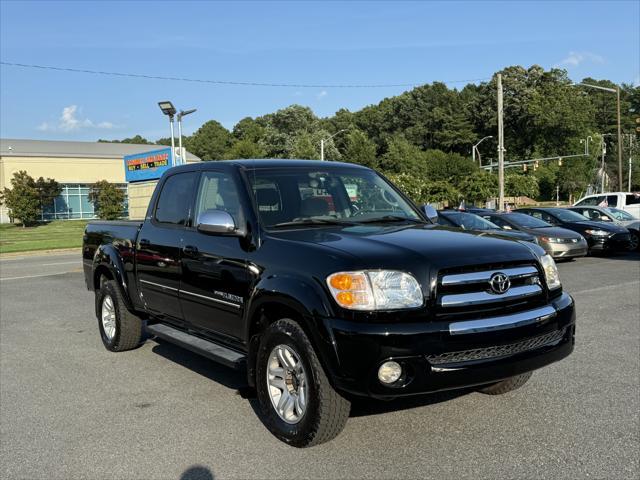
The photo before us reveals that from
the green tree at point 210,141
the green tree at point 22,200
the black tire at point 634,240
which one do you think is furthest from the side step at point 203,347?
the green tree at point 210,141

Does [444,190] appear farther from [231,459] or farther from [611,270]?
[231,459]

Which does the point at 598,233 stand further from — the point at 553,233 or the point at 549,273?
the point at 549,273

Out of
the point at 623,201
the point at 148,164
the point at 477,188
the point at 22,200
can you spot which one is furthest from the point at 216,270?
the point at 477,188

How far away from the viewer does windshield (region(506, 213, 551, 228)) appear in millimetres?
16516

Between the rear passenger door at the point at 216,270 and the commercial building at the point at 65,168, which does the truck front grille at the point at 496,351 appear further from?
the commercial building at the point at 65,168

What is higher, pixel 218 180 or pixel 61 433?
pixel 218 180

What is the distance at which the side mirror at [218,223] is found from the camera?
443 cm

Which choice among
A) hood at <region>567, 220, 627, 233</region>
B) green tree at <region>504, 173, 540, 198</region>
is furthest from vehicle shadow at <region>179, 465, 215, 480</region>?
green tree at <region>504, 173, 540, 198</region>

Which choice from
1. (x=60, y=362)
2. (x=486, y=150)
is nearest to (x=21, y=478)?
(x=60, y=362)

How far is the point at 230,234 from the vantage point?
4527 mm

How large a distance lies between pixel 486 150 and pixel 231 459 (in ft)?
347

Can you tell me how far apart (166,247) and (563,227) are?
15.1m

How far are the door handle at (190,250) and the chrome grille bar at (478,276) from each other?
2195 millimetres

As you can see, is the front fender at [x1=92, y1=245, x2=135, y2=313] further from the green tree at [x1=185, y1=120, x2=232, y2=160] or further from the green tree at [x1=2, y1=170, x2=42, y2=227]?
the green tree at [x1=185, y1=120, x2=232, y2=160]
